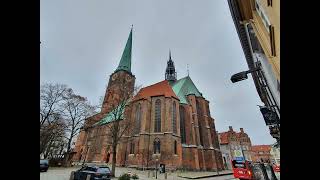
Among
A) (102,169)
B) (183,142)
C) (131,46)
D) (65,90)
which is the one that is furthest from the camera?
(131,46)

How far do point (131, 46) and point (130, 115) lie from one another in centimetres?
2650

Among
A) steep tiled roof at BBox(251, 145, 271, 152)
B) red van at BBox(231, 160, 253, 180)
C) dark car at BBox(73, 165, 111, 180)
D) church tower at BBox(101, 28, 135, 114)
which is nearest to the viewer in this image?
dark car at BBox(73, 165, 111, 180)

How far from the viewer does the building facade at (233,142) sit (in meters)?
63.4

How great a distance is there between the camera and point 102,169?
17422mm

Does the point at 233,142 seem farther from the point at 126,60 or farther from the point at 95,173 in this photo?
the point at 95,173

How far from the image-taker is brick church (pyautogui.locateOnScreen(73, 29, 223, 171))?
36.6 meters

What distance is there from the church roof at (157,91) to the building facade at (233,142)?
83.5 feet

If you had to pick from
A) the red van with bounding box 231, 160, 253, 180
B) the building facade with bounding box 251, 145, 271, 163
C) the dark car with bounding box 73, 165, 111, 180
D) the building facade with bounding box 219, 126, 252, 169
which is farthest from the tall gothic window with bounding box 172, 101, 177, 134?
the building facade with bounding box 251, 145, 271, 163

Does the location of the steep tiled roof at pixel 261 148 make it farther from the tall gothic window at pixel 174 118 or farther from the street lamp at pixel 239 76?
the street lamp at pixel 239 76

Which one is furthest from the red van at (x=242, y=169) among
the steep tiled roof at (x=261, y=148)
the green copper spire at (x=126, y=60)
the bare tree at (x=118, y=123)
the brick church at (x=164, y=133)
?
the steep tiled roof at (x=261, y=148)

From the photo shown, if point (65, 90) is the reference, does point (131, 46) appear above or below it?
above

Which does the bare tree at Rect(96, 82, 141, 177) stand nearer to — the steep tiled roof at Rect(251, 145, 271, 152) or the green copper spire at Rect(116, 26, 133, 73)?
the green copper spire at Rect(116, 26, 133, 73)
